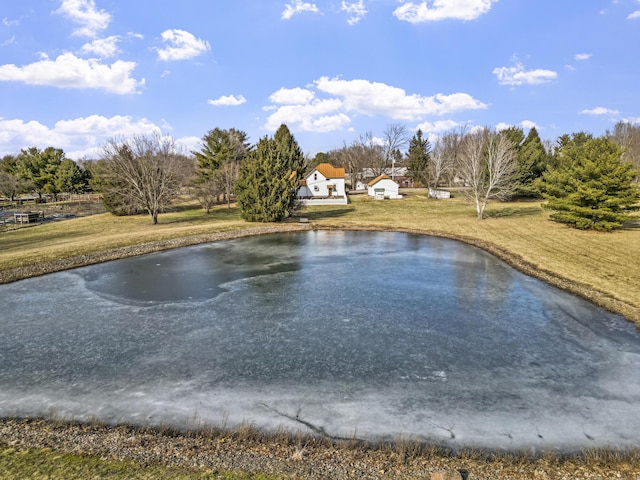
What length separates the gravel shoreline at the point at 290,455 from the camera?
540 centimetres

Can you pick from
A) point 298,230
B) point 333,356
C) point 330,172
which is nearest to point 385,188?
point 330,172

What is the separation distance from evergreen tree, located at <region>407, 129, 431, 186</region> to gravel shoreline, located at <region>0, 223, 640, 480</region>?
247 feet

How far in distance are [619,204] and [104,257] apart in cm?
3443

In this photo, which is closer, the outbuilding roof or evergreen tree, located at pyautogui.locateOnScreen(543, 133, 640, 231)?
evergreen tree, located at pyautogui.locateOnScreen(543, 133, 640, 231)

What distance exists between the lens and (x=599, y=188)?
26.4 metres

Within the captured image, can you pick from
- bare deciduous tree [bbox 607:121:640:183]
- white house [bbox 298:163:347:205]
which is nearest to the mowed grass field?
white house [bbox 298:163:347:205]

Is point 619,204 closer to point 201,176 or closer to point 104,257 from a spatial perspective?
point 104,257

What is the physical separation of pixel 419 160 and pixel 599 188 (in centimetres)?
5366

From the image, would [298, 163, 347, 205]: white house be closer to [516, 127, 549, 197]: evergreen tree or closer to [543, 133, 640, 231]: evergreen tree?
[516, 127, 549, 197]: evergreen tree

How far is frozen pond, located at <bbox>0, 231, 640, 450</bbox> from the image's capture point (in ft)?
23.0

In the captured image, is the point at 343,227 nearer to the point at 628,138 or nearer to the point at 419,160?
the point at 419,160

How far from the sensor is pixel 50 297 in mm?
14516

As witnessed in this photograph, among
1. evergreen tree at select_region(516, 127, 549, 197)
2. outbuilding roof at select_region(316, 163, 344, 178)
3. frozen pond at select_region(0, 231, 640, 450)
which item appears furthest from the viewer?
outbuilding roof at select_region(316, 163, 344, 178)

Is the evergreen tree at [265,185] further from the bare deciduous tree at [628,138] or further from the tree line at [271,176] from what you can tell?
the bare deciduous tree at [628,138]
